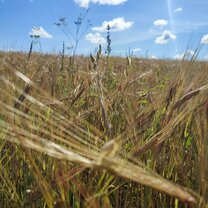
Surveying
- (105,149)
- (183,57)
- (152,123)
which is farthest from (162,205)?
(105,149)

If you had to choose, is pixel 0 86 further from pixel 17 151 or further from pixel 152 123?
pixel 152 123

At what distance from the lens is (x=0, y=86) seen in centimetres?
100

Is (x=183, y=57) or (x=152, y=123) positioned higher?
(x=183, y=57)

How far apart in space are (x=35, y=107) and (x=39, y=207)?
276mm

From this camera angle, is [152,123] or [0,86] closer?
[152,123]

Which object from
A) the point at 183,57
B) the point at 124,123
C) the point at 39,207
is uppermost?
the point at 183,57

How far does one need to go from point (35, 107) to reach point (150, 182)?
2.25 ft

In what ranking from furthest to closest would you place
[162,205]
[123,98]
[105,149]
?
[123,98] < [162,205] < [105,149]

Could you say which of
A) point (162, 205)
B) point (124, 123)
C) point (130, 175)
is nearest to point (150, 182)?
point (130, 175)

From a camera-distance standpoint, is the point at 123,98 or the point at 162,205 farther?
the point at 123,98

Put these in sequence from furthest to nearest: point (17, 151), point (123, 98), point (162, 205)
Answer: point (123, 98) → point (17, 151) → point (162, 205)

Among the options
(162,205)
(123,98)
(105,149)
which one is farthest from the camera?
(123,98)

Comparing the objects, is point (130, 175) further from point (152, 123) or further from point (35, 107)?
point (35, 107)

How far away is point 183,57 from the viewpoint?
36.2 inches
